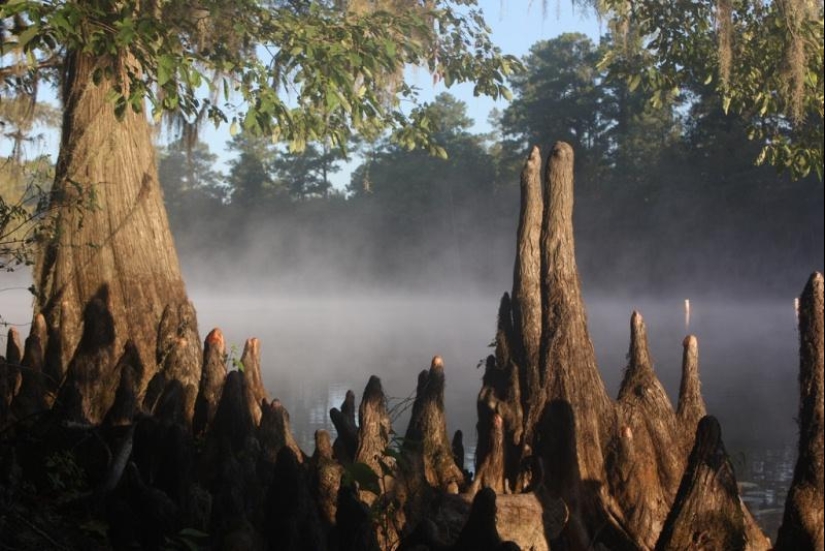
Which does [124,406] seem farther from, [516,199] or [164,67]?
[516,199]

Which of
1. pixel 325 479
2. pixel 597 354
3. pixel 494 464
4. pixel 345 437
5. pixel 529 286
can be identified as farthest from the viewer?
pixel 597 354

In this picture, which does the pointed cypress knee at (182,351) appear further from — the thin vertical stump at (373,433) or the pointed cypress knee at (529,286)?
the pointed cypress knee at (529,286)

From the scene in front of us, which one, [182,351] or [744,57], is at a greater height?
[744,57]

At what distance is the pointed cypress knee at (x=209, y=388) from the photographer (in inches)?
250

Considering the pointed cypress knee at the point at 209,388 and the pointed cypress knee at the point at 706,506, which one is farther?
the pointed cypress knee at the point at 209,388

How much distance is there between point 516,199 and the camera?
44031 mm

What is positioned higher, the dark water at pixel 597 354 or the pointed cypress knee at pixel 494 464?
the pointed cypress knee at pixel 494 464

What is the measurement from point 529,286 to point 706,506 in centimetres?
230

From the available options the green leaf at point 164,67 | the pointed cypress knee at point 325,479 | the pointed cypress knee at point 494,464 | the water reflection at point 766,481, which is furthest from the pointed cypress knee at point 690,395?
the green leaf at point 164,67

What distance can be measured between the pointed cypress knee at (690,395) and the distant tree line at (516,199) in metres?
18.9

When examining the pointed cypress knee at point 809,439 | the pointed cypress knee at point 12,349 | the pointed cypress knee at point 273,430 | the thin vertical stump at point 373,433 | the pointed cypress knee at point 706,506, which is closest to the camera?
the pointed cypress knee at point 809,439

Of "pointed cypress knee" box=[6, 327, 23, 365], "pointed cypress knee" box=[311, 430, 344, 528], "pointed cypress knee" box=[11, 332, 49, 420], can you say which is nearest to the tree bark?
"pointed cypress knee" box=[311, 430, 344, 528]

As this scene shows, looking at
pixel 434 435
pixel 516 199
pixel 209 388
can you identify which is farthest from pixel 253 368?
pixel 516 199

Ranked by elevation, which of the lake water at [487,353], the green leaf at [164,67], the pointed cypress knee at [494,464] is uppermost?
the green leaf at [164,67]
